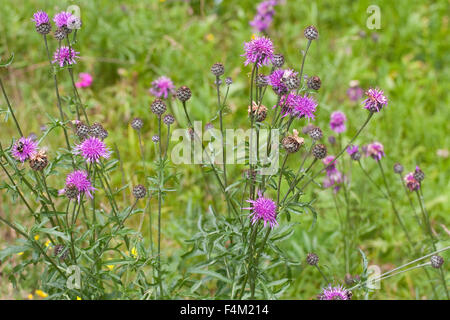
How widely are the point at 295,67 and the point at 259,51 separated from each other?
1.48 m

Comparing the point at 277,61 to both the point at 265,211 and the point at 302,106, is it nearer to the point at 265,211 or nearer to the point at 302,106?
the point at 302,106

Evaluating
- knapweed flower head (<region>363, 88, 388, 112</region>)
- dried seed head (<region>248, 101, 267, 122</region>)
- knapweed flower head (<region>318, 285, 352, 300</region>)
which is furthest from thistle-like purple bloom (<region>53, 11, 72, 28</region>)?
knapweed flower head (<region>318, 285, 352, 300</region>)

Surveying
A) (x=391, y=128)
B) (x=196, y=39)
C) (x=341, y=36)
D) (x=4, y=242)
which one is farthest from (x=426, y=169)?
(x=4, y=242)

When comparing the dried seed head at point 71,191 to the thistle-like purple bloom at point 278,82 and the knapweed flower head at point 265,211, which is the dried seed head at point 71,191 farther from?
the thistle-like purple bloom at point 278,82

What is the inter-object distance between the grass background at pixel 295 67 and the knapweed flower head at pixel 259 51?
1.05 metres

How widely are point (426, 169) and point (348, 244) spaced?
937 millimetres

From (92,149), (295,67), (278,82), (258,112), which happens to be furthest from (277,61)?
(295,67)

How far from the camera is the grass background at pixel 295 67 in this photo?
2662mm

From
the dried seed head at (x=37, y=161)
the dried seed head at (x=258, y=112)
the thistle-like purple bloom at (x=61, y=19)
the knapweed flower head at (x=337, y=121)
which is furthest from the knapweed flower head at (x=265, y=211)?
the knapweed flower head at (x=337, y=121)

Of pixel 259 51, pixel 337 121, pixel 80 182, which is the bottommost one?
pixel 80 182

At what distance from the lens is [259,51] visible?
164cm

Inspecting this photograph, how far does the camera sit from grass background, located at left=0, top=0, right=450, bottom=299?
2662mm

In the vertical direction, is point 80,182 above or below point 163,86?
below

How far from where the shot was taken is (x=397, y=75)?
12.5 feet
